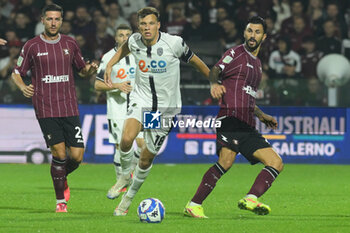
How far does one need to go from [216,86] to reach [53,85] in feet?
6.96

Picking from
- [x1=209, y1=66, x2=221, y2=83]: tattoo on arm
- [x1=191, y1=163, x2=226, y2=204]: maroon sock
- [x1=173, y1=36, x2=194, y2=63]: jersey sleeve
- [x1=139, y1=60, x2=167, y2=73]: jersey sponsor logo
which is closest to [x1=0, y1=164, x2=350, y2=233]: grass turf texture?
[x1=191, y1=163, x2=226, y2=204]: maroon sock

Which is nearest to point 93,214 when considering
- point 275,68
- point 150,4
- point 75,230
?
point 75,230

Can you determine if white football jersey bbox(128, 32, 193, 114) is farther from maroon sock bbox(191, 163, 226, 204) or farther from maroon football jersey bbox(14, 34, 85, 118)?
maroon football jersey bbox(14, 34, 85, 118)

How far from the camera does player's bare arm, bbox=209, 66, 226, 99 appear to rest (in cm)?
894

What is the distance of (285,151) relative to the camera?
1711cm

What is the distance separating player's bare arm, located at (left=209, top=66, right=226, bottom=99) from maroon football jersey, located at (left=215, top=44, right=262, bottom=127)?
23 cm

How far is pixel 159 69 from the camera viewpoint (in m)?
9.52

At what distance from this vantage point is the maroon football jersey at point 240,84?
955 cm

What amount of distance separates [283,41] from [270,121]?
936cm

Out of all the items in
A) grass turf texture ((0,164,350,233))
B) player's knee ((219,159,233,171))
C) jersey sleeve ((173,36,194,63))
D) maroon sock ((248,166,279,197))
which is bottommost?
grass turf texture ((0,164,350,233))

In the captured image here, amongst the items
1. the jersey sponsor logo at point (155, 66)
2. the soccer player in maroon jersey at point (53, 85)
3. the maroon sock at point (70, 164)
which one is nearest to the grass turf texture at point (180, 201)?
the maroon sock at point (70, 164)

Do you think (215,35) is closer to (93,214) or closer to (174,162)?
(174,162)

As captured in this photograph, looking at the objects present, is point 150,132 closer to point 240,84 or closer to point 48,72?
point 240,84

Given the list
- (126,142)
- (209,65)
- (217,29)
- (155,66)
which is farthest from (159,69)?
(217,29)
